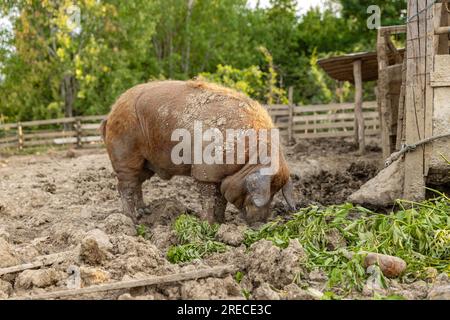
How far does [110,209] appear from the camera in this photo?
7.93m

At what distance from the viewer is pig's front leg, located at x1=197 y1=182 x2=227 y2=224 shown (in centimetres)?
667

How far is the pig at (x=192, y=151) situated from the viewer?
21.2 feet

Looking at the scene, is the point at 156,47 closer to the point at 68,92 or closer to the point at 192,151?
the point at 68,92

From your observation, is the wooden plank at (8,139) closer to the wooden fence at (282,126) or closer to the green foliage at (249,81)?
the wooden fence at (282,126)

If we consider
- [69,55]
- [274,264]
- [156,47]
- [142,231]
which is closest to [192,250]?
[274,264]

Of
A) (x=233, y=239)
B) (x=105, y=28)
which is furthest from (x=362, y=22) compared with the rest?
(x=233, y=239)

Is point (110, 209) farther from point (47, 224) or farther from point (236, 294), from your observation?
point (236, 294)

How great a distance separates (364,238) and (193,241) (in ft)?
5.31

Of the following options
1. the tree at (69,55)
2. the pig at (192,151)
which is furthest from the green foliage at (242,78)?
the pig at (192,151)

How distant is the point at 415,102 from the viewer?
6.68 m

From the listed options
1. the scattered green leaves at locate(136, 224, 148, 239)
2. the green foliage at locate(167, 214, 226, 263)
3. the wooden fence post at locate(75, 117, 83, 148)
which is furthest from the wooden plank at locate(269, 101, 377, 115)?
the green foliage at locate(167, 214, 226, 263)

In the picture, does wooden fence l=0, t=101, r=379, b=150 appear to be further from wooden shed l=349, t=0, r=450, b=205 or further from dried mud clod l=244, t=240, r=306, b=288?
dried mud clod l=244, t=240, r=306, b=288

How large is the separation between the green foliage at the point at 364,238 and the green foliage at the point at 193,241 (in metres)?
0.40

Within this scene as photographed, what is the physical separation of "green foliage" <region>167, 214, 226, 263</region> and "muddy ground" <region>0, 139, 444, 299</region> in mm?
123
